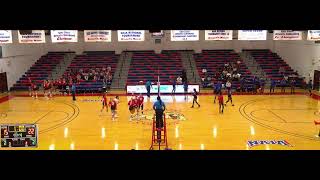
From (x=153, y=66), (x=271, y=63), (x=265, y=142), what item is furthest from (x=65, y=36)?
(x=271, y=63)

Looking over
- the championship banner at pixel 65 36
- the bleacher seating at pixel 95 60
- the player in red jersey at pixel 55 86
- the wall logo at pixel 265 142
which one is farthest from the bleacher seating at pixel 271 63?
the championship banner at pixel 65 36

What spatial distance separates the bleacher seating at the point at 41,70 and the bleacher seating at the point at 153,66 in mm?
7675

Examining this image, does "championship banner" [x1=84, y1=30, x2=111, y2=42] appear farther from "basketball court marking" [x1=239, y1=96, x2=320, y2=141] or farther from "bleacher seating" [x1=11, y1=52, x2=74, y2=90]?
"bleacher seating" [x1=11, y1=52, x2=74, y2=90]

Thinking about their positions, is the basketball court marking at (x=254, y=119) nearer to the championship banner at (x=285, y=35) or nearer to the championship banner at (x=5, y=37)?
the championship banner at (x=285, y=35)

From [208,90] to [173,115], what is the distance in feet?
32.2

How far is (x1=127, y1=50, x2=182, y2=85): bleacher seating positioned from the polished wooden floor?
5.62 meters

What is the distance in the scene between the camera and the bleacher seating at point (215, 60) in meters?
30.5

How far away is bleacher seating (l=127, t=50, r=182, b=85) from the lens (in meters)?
29.8

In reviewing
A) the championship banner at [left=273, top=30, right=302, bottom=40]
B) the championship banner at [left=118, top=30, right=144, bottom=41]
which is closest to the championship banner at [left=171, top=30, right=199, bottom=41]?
the championship banner at [left=118, top=30, right=144, bottom=41]

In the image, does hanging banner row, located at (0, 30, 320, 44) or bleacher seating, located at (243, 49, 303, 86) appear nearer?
hanging banner row, located at (0, 30, 320, 44)
